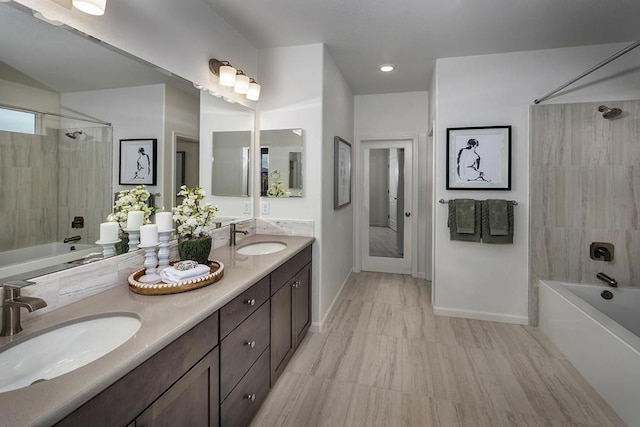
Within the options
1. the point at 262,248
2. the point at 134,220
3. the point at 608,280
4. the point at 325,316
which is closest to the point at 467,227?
the point at 608,280

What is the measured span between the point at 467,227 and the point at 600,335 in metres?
1.21

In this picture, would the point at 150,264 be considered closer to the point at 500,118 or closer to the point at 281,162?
the point at 281,162

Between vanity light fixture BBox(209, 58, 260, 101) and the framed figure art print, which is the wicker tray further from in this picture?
the framed figure art print

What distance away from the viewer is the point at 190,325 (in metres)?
1.10

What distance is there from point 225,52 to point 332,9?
844mm

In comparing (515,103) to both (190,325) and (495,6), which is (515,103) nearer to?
(495,6)

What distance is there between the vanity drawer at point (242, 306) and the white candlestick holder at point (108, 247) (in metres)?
0.62

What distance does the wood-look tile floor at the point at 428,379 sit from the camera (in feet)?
5.73

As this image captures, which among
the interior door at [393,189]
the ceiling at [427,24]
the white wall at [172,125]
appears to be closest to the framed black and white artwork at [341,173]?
the interior door at [393,189]

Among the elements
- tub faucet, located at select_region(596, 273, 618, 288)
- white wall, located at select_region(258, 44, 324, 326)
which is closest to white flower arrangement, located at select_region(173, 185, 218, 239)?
white wall, located at select_region(258, 44, 324, 326)

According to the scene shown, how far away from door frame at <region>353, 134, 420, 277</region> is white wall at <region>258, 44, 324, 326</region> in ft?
5.76

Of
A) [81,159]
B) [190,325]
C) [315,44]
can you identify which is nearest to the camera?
[190,325]

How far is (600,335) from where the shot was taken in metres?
1.94

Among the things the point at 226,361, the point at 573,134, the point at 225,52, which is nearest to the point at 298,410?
the point at 226,361
